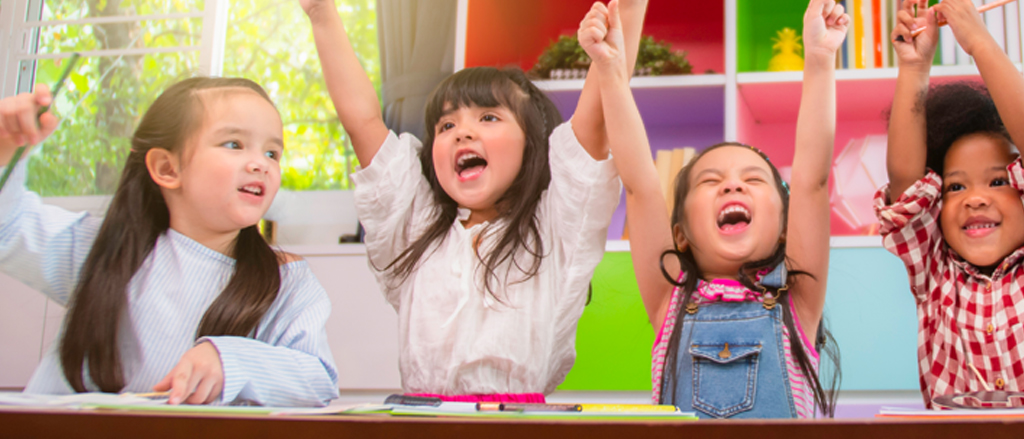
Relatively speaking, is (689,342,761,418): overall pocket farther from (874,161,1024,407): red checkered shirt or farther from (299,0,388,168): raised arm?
(299,0,388,168): raised arm

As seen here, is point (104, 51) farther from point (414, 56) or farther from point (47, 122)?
point (47, 122)

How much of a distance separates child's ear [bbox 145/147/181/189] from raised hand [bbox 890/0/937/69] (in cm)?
108

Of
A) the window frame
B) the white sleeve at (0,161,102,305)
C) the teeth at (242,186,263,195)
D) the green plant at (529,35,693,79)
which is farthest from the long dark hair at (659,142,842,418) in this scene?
the window frame

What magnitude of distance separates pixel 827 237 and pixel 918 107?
0.26 m

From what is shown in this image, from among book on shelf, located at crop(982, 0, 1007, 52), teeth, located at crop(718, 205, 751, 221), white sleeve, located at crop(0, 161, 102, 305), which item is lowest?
white sleeve, located at crop(0, 161, 102, 305)

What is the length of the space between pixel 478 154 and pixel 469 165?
0.12ft

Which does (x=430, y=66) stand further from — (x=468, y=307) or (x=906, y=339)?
(x=906, y=339)

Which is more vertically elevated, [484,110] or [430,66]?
[430,66]

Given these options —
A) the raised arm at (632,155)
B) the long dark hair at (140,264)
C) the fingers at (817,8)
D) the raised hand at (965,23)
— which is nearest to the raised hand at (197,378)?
the long dark hair at (140,264)

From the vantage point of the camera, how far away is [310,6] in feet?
3.85

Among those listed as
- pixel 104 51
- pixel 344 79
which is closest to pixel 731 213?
pixel 344 79

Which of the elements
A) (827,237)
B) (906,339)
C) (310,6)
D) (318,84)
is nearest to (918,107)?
(827,237)

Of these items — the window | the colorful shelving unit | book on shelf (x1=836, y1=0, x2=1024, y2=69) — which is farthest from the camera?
the window

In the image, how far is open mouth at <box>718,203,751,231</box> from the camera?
1017 millimetres
